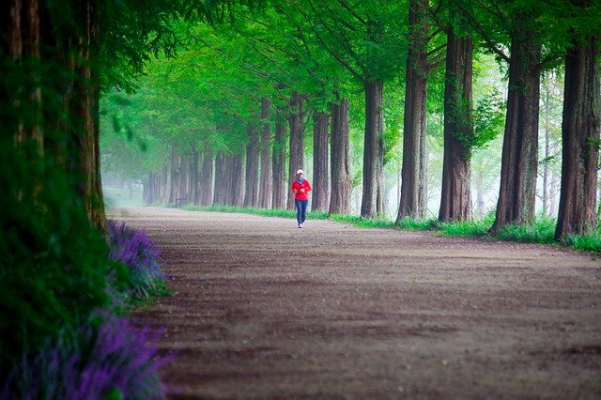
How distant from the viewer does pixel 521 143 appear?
19609 mm

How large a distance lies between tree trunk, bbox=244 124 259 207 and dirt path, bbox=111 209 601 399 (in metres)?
36.6

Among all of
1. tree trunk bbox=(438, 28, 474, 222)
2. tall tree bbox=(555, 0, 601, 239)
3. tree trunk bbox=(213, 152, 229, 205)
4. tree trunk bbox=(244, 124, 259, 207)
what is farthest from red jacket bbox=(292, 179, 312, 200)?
tree trunk bbox=(213, 152, 229, 205)

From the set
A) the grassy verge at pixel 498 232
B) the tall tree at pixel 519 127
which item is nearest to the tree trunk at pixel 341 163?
the grassy verge at pixel 498 232

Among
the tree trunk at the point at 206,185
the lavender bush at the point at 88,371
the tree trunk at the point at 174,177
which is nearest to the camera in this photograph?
the lavender bush at the point at 88,371

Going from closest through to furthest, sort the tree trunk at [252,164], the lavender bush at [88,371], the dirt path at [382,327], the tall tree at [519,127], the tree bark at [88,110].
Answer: the lavender bush at [88,371] → the dirt path at [382,327] → the tree bark at [88,110] → the tall tree at [519,127] → the tree trunk at [252,164]

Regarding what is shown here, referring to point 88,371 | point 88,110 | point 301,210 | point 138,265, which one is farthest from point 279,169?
point 88,371

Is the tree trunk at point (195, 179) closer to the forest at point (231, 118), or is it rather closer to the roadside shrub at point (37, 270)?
the forest at point (231, 118)

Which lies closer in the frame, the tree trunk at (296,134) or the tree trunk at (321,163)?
the tree trunk at (321,163)

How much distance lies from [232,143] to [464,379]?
1712 inches

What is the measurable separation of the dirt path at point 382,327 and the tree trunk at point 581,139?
13.1 ft

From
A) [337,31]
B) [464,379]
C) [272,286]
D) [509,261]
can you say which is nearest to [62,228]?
[464,379]

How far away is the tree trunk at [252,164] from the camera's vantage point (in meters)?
49.5

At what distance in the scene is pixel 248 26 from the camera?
29125 millimetres

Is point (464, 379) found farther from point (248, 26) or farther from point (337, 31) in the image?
point (248, 26)
